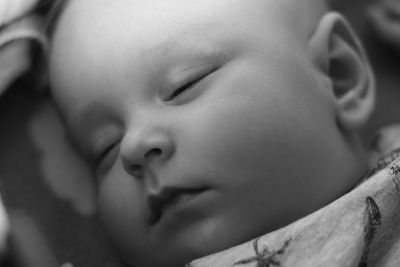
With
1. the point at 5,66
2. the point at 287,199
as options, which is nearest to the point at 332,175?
the point at 287,199

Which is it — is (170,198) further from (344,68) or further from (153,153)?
(344,68)

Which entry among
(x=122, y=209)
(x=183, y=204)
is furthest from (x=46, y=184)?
(x=183, y=204)

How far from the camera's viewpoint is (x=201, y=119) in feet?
2.87

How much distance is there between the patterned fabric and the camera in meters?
0.81

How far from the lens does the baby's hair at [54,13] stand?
42.3 inches

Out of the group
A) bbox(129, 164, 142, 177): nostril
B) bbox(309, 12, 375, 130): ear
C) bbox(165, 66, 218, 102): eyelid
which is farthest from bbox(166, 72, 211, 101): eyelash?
bbox(309, 12, 375, 130): ear

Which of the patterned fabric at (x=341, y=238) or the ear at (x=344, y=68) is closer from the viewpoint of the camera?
the patterned fabric at (x=341, y=238)

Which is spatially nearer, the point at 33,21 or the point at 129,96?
the point at 129,96

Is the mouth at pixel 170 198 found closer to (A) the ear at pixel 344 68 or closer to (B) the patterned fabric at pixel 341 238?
(B) the patterned fabric at pixel 341 238

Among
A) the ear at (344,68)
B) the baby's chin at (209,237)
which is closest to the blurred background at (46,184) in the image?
the baby's chin at (209,237)

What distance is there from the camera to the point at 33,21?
108 cm

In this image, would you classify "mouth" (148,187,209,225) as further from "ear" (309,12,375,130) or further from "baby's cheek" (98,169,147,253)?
"ear" (309,12,375,130)

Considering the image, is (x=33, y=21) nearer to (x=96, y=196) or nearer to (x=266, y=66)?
(x=96, y=196)

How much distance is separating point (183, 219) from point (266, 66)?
253 millimetres
